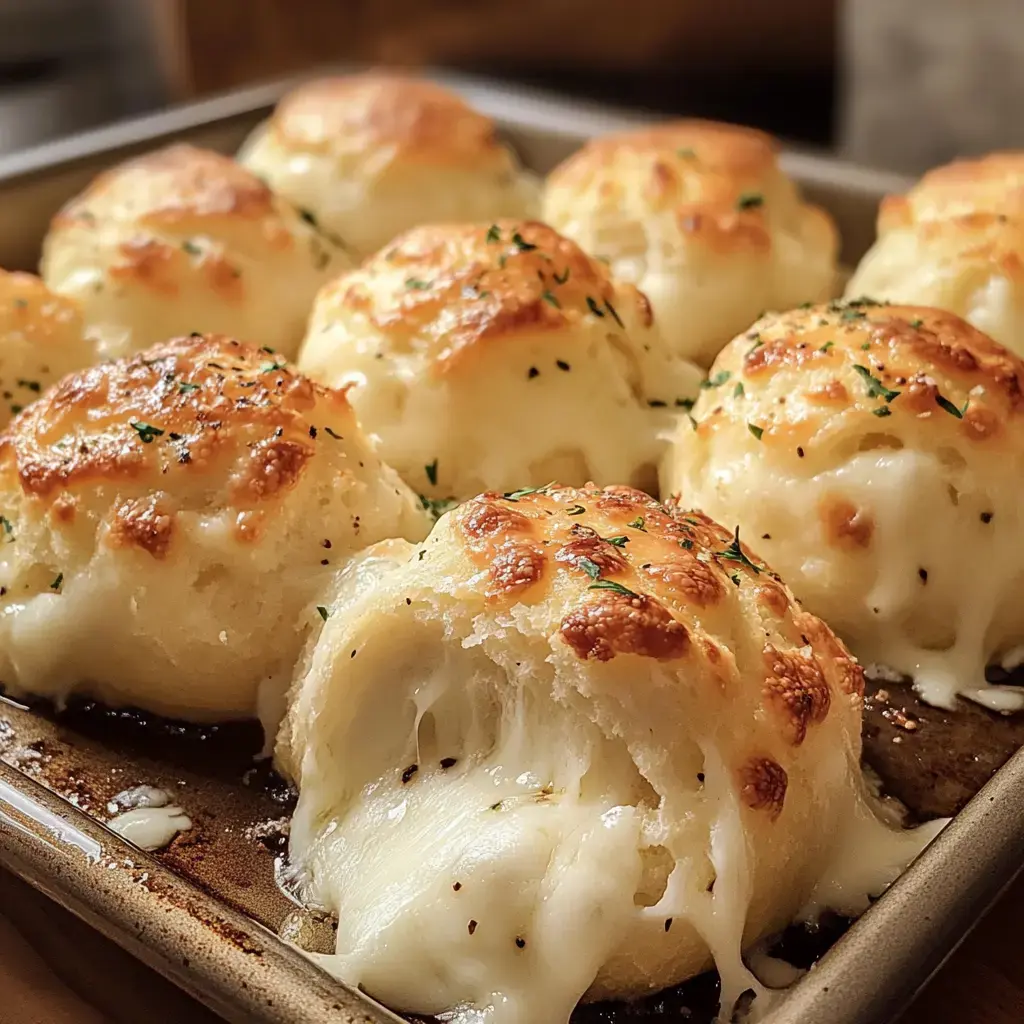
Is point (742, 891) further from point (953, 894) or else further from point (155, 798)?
point (155, 798)

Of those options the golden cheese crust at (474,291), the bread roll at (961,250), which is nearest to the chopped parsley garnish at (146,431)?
the golden cheese crust at (474,291)

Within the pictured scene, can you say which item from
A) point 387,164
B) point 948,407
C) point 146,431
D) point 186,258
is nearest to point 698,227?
point 387,164

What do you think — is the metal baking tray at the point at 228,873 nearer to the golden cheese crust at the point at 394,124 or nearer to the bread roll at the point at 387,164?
the bread roll at the point at 387,164

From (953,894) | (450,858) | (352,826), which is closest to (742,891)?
(953,894)

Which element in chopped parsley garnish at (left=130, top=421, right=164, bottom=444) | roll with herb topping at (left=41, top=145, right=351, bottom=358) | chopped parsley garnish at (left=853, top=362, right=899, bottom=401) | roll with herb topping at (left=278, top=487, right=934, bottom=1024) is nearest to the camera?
roll with herb topping at (left=278, top=487, right=934, bottom=1024)

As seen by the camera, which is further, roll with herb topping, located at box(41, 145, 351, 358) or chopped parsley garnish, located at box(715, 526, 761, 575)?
roll with herb topping, located at box(41, 145, 351, 358)

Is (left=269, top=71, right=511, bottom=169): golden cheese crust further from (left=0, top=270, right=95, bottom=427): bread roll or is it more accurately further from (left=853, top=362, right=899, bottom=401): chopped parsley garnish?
(left=853, top=362, right=899, bottom=401): chopped parsley garnish

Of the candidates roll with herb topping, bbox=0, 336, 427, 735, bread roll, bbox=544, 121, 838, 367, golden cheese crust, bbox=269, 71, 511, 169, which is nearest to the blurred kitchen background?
bread roll, bbox=544, 121, 838, 367
